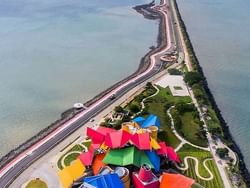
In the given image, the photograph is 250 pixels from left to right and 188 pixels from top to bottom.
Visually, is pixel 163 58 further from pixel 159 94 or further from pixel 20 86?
pixel 20 86

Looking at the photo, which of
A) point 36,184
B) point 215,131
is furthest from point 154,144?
point 36,184

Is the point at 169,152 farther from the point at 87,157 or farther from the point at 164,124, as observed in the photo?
the point at 87,157

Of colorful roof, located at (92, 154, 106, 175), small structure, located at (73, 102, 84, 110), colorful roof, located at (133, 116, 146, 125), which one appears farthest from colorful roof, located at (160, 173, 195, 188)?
small structure, located at (73, 102, 84, 110)

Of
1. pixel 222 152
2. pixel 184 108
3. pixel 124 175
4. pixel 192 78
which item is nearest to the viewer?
pixel 124 175

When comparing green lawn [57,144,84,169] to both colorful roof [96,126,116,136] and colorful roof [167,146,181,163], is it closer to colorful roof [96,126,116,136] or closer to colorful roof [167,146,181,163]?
colorful roof [96,126,116,136]

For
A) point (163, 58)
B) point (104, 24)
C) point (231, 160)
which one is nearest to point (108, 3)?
point (104, 24)

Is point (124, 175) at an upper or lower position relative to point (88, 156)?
lower

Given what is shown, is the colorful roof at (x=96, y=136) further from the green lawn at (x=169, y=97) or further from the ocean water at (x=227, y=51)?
the ocean water at (x=227, y=51)

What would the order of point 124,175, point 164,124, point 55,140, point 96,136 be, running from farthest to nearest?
1. point 164,124
2. point 55,140
3. point 96,136
4. point 124,175
